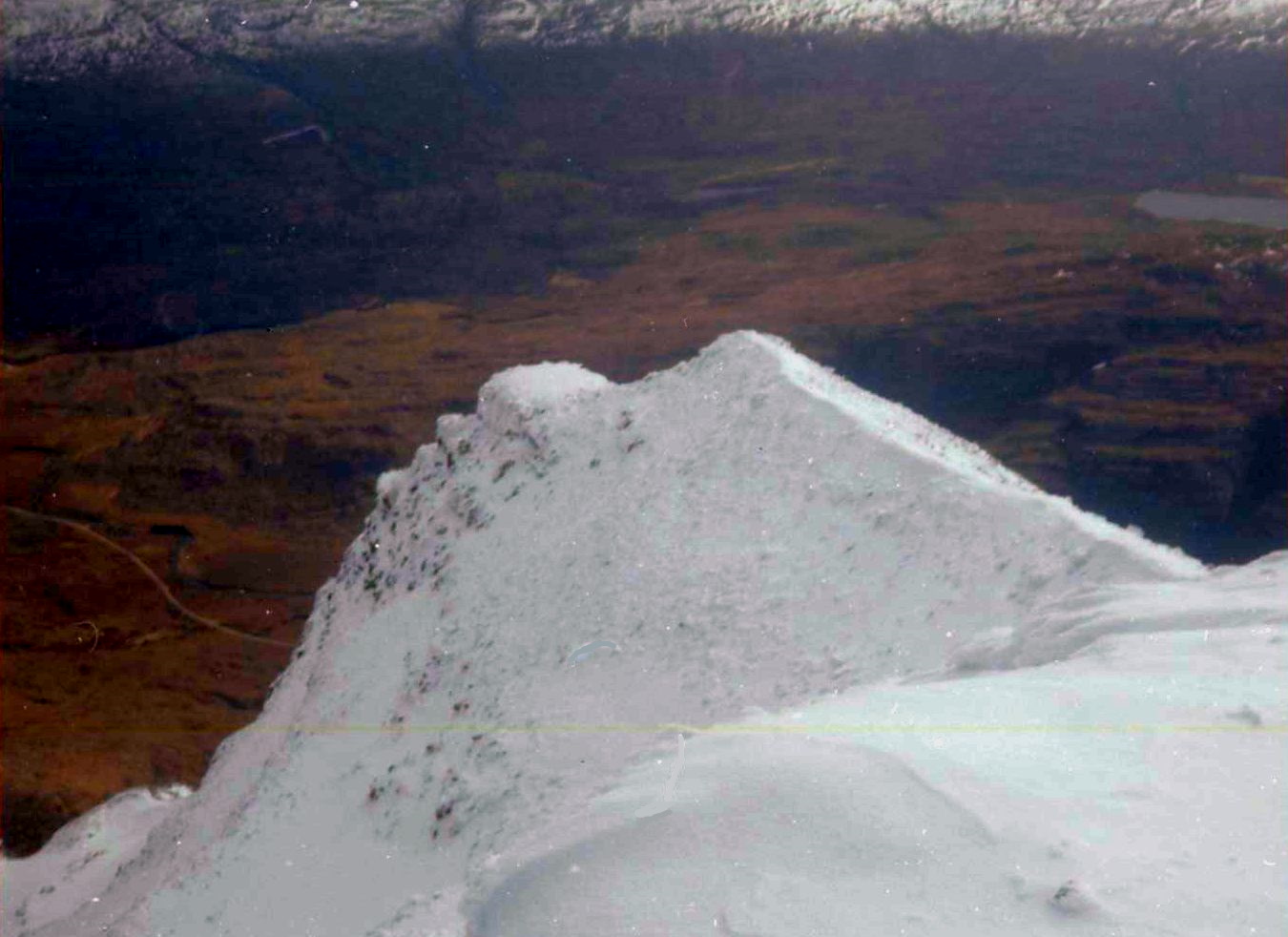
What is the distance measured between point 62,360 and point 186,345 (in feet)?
3.70

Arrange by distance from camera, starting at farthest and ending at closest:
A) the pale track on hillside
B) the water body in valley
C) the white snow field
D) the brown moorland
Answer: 1. the water body in valley
2. the pale track on hillside
3. the brown moorland
4. the white snow field

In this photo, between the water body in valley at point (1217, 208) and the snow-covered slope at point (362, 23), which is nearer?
the water body in valley at point (1217, 208)

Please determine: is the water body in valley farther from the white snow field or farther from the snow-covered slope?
the white snow field

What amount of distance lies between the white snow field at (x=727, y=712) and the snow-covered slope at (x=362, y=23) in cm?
617

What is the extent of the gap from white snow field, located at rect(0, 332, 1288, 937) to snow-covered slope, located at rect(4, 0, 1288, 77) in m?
6.17

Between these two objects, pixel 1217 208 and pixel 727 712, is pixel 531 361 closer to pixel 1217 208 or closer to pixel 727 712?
pixel 1217 208

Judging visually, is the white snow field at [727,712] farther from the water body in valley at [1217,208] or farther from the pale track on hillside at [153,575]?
the water body in valley at [1217,208]

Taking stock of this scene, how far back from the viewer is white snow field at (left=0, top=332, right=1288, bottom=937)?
2.06 meters

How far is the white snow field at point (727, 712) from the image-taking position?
6.75 ft

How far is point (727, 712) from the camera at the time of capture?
3514mm

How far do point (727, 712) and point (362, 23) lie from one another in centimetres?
939

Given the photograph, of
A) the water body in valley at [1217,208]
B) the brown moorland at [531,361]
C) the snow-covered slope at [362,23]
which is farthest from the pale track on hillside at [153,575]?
the water body in valley at [1217,208]

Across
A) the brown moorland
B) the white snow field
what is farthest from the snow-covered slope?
the white snow field

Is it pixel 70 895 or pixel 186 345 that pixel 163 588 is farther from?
pixel 70 895
